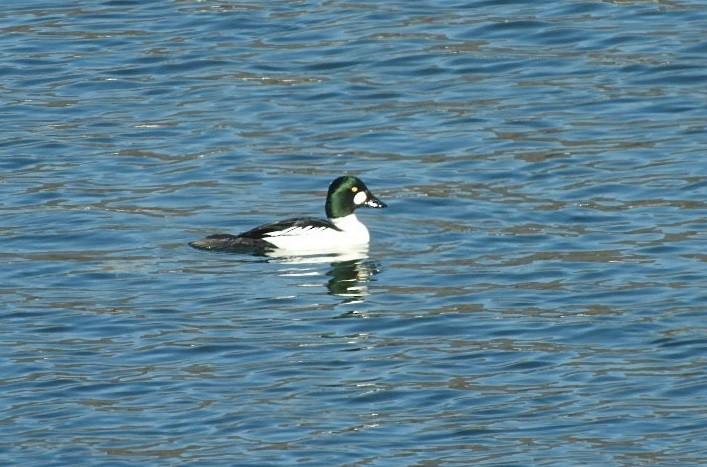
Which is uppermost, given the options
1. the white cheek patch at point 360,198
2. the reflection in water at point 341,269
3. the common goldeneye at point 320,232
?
the white cheek patch at point 360,198

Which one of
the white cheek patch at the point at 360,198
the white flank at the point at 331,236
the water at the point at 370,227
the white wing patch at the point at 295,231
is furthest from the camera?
the white cheek patch at the point at 360,198

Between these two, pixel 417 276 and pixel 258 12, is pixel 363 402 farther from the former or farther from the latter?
pixel 258 12

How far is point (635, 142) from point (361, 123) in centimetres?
320

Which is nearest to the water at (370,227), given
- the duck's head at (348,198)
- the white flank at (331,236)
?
the white flank at (331,236)

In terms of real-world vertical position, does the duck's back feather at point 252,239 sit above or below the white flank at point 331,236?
above

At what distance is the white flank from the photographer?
1864cm

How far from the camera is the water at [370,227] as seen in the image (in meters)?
13.1

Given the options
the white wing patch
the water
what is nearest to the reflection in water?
the water

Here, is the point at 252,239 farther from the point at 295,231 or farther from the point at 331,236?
the point at 331,236

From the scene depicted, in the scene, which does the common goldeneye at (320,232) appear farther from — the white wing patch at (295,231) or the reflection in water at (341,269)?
the reflection in water at (341,269)

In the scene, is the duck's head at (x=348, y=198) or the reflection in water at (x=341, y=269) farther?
the duck's head at (x=348, y=198)

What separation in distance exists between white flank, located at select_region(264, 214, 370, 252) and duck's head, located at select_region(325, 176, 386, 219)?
87 millimetres

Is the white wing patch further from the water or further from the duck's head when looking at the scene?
the duck's head

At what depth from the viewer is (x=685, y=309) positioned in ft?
51.2
